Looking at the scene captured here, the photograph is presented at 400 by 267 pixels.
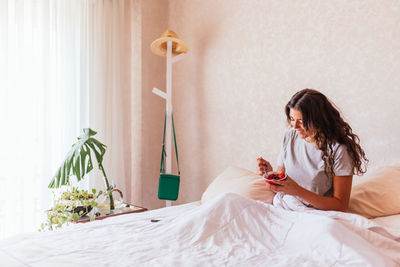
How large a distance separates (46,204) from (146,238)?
1.50m

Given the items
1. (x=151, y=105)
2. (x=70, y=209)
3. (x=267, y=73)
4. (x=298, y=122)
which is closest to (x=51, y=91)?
(x=151, y=105)

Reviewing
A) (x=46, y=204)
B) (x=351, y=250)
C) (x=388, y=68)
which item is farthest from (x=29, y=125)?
(x=388, y=68)

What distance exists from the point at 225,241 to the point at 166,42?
1.92 m

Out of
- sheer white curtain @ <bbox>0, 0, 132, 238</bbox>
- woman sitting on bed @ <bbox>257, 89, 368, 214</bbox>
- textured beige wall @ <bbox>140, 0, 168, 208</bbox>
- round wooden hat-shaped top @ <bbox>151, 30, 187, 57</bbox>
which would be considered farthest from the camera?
textured beige wall @ <bbox>140, 0, 168, 208</bbox>

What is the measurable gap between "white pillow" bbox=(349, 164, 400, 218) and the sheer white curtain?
1.95 m

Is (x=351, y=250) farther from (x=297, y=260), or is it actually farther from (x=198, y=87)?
(x=198, y=87)

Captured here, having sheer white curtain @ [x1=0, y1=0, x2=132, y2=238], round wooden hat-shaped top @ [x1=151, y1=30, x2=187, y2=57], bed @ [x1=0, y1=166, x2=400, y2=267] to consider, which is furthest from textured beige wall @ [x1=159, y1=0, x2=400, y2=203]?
bed @ [x1=0, y1=166, x2=400, y2=267]

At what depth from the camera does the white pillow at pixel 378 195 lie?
4.53 feet

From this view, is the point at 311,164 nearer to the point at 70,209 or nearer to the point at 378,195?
the point at 378,195

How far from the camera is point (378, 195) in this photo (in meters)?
1.41

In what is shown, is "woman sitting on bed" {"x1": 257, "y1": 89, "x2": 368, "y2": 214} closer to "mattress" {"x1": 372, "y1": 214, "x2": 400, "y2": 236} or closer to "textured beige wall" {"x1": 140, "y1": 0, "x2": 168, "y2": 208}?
"mattress" {"x1": 372, "y1": 214, "x2": 400, "y2": 236}

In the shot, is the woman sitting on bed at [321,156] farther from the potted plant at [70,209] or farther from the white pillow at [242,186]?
the potted plant at [70,209]

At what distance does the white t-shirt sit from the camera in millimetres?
1376

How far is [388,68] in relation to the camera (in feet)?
5.43
